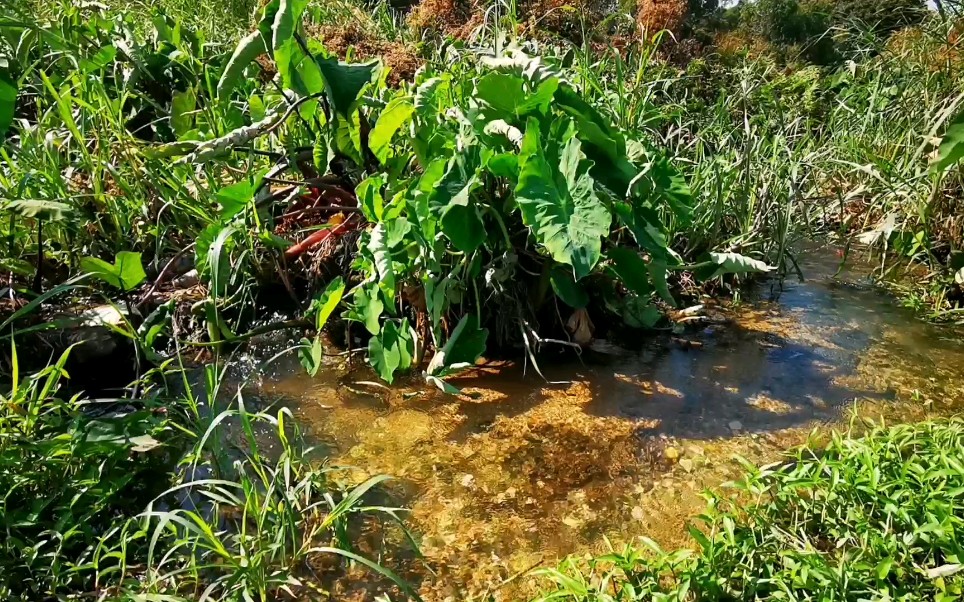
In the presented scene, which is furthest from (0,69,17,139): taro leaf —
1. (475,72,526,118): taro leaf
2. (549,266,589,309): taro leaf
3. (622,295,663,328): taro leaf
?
(622,295,663,328): taro leaf

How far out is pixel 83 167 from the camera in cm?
226

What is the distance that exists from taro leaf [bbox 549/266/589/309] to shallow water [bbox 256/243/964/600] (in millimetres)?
231

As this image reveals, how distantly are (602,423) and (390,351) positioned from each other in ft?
1.94

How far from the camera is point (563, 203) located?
5.45 feet

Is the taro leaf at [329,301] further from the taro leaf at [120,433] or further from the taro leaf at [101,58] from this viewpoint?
the taro leaf at [101,58]

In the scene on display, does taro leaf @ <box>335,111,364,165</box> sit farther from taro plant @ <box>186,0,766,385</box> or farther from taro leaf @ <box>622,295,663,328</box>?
taro leaf @ <box>622,295,663,328</box>

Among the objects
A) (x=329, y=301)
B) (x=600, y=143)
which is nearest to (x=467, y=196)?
(x=600, y=143)

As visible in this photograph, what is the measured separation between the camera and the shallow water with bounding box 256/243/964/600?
4.61 ft

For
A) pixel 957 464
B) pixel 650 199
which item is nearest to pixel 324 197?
pixel 650 199

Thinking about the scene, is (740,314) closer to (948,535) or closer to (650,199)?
(650,199)

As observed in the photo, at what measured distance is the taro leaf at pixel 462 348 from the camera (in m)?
1.87

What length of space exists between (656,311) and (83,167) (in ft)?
6.35

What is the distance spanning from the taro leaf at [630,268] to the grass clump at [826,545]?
0.70 meters

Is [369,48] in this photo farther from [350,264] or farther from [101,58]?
[350,264]
